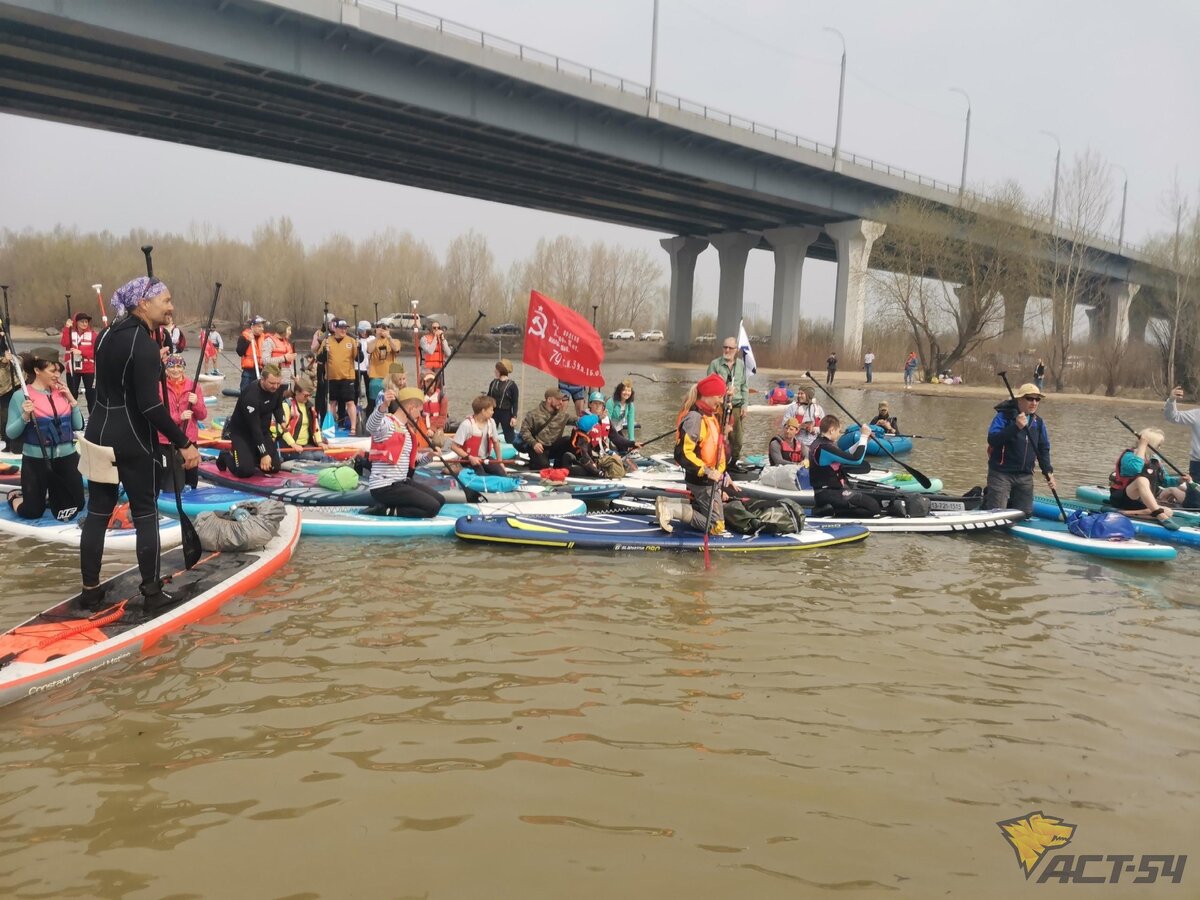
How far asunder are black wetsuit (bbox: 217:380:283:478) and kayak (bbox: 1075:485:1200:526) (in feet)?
32.4

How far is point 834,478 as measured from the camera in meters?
9.88

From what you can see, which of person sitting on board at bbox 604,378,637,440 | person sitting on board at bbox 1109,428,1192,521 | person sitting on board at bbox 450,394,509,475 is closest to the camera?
person sitting on board at bbox 1109,428,1192,521

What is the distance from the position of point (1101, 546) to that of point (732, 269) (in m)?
45.4

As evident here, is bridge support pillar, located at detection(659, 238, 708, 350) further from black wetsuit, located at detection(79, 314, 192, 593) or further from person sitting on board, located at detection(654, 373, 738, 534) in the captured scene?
black wetsuit, located at detection(79, 314, 192, 593)

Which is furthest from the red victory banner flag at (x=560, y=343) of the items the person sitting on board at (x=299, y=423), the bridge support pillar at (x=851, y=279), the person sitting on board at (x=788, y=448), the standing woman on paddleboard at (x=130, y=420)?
the bridge support pillar at (x=851, y=279)

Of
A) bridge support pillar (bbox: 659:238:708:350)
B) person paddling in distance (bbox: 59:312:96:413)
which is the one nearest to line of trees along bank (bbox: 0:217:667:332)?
bridge support pillar (bbox: 659:238:708:350)

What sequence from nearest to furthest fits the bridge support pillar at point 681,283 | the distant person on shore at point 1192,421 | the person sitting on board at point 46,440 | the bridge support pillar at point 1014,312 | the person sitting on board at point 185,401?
the person sitting on board at point 46,440, the person sitting on board at point 185,401, the distant person on shore at point 1192,421, the bridge support pillar at point 1014,312, the bridge support pillar at point 681,283

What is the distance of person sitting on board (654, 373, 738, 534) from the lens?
312 inches

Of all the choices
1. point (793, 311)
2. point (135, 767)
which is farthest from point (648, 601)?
point (793, 311)

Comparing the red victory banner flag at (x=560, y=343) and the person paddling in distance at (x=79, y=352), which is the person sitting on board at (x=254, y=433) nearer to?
the red victory banner flag at (x=560, y=343)

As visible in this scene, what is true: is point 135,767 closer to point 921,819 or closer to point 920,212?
point 921,819

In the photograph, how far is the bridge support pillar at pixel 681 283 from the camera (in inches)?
2188

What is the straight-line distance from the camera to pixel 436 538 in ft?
27.3

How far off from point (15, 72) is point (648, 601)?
2746cm
